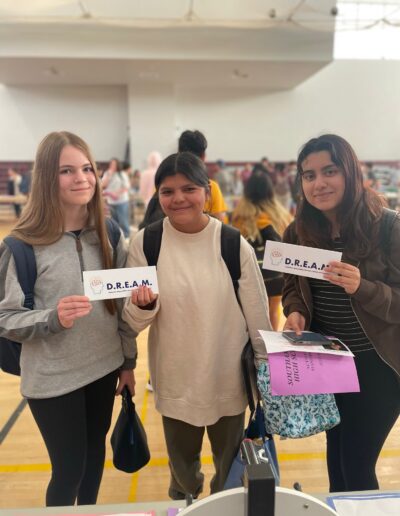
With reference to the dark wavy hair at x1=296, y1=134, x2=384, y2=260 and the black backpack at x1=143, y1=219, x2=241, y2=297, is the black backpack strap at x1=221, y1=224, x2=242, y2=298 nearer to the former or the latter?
the black backpack at x1=143, y1=219, x2=241, y2=297

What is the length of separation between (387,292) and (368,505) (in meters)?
0.63

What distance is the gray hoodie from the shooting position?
1351mm

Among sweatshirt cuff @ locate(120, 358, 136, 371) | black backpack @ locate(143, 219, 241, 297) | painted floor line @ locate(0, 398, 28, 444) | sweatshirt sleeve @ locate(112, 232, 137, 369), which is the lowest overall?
painted floor line @ locate(0, 398, 28, 444)

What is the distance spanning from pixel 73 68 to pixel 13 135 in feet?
12.7

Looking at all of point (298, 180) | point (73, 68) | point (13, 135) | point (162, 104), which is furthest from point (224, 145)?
point (298, 180)

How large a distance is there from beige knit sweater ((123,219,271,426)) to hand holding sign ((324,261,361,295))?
0.28m

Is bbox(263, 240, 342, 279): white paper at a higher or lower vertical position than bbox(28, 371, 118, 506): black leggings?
higher

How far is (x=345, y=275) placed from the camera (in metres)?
1.34

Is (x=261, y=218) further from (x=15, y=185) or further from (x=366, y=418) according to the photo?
(x=15, y=185)

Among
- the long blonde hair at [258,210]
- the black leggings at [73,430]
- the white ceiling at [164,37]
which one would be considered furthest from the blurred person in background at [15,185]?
the black leggings at [73,430]

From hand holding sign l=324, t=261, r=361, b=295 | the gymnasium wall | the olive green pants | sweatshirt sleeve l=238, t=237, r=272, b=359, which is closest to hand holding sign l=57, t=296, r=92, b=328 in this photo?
sweatshirt sleeve l=238, t=237, r=272, b=359

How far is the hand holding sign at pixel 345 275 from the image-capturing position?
133 centimetres

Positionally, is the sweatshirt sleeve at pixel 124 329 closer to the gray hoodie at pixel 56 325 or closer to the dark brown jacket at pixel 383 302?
the gray hoodie at pixel 56 325

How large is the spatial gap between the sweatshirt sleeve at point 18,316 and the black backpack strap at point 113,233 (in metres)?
0.36
